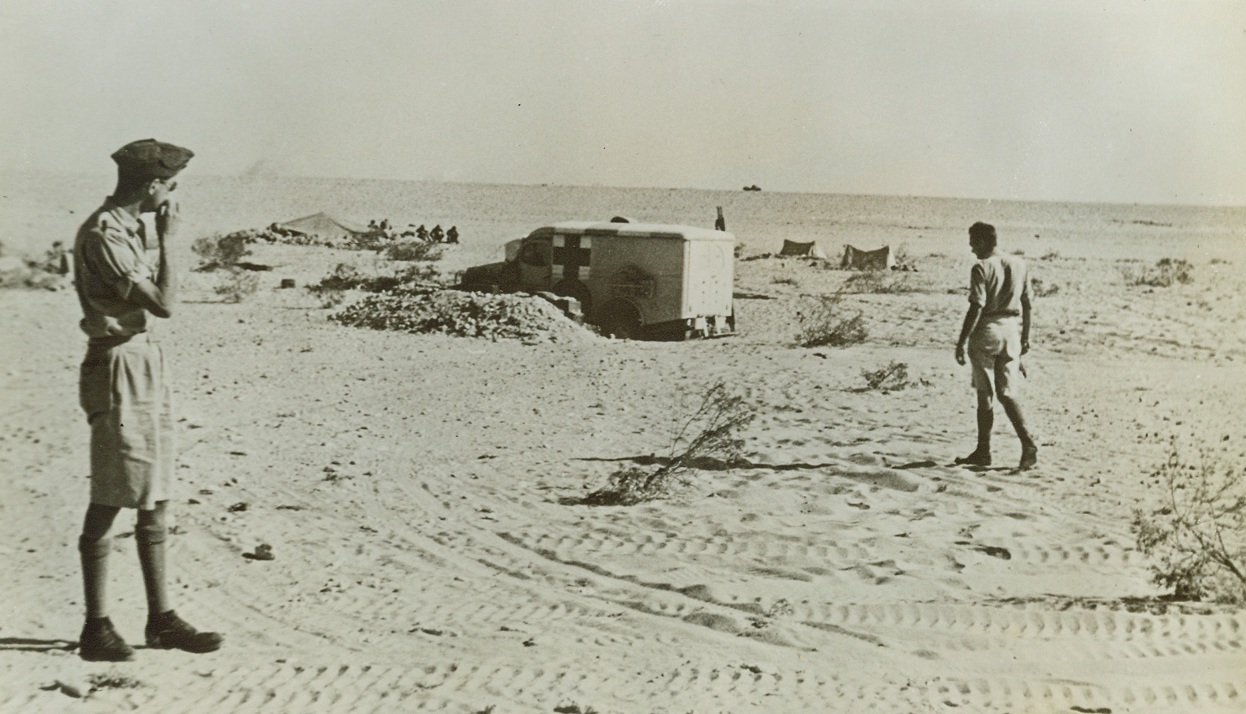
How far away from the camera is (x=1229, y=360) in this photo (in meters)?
11.6

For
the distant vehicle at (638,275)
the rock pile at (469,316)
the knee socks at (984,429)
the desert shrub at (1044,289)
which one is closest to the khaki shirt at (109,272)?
the knee socks at (984,429)

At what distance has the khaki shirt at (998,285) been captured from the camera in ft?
22.5

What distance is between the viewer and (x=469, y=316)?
13.3m

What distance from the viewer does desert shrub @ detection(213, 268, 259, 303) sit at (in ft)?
50.0

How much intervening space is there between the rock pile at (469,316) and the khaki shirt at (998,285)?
641cm

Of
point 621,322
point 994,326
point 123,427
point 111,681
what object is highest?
point 994,326

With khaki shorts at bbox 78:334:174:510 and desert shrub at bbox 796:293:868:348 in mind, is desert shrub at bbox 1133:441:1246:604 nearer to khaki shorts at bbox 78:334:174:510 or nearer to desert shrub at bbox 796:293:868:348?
khaki shorts at bbox 78:334:174:510

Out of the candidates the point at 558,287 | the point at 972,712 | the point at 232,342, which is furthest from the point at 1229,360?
the point at 232,342

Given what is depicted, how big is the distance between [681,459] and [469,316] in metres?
6.71

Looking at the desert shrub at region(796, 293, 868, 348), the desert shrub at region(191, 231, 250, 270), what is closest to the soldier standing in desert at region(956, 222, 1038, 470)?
the desert shrub at region(796, 293, 868, 348)

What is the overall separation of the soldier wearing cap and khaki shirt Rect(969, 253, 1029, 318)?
4939 mm

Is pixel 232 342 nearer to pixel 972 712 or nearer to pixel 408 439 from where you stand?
pixel 408 439

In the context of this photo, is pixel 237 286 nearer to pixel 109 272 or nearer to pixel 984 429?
pixel 984 429

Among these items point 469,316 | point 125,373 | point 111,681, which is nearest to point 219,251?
point 469,316
